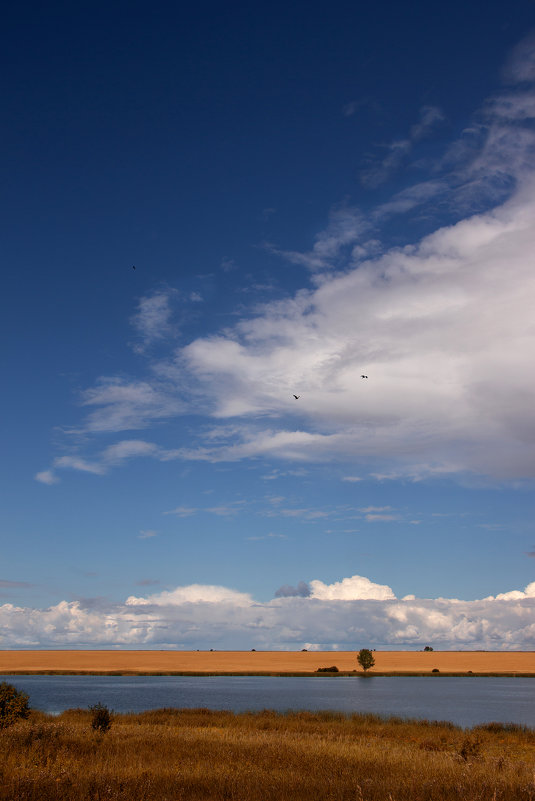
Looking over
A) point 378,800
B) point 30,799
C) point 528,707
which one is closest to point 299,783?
point 378,800

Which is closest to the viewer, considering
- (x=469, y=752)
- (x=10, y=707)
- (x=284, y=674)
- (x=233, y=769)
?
(x=233, y=769)

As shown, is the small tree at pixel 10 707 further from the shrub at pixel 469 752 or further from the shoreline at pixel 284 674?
the shoreline at pixel 284 674

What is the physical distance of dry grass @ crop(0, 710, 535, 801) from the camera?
43.7ft

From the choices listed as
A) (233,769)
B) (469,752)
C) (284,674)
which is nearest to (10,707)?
(233,769)

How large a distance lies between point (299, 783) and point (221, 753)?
20.1 ft

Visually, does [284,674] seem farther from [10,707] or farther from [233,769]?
[233,769]

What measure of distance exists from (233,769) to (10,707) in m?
11.8

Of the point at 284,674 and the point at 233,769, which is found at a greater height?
the point at 233,769

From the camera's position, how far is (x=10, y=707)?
24.1m

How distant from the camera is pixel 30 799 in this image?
40.3ft

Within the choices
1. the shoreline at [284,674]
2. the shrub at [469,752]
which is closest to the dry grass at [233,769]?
the shrub at [469,752]

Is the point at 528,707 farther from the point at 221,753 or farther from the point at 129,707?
the point at 221,753

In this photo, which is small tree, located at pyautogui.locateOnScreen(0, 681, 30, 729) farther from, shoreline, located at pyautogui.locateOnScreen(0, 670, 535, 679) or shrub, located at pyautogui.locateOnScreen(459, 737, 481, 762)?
shoreline, located at pyautogui.locateOnScreen(0, 670, 535, 679)

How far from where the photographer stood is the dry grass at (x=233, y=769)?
13328 mm
